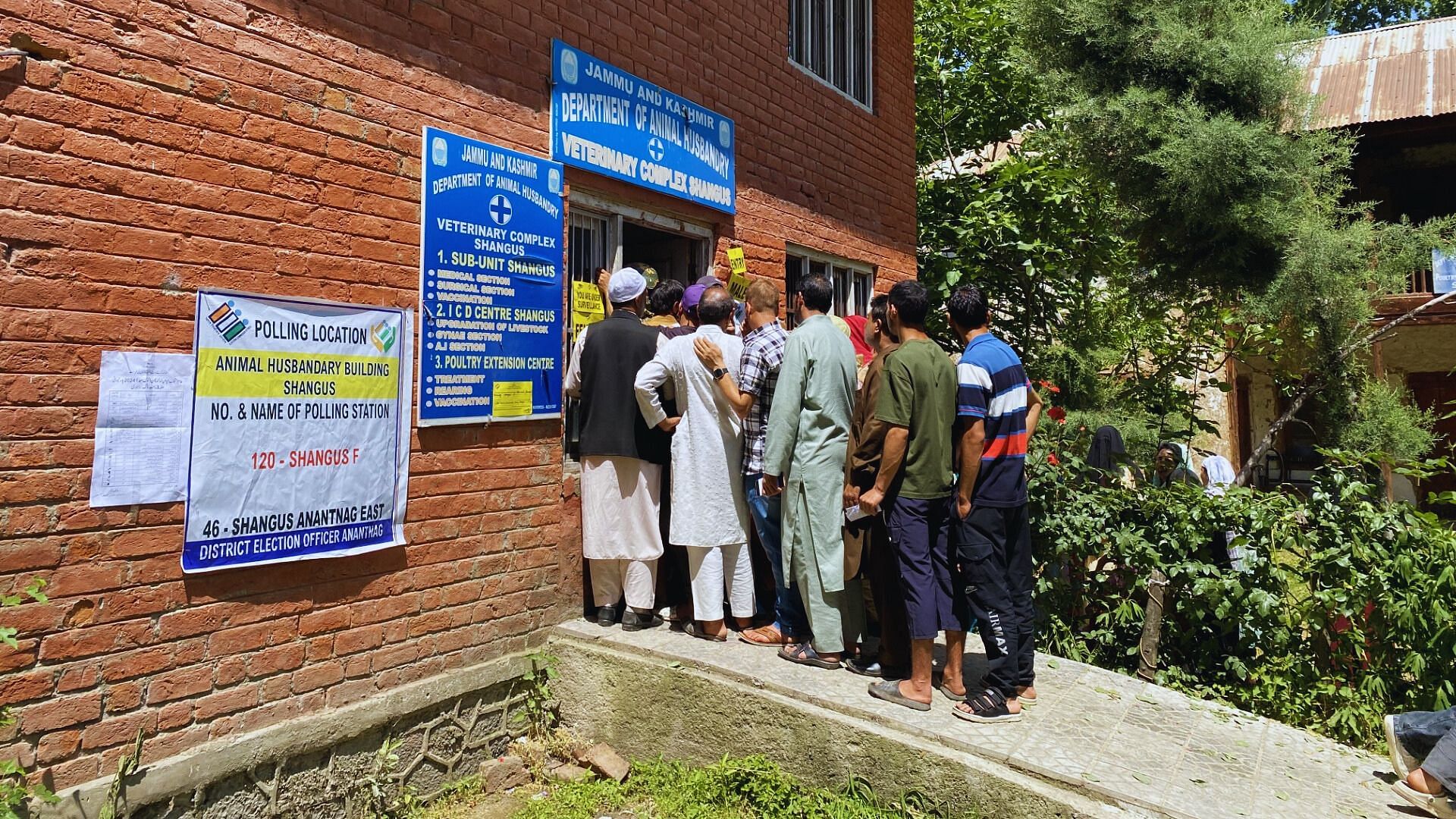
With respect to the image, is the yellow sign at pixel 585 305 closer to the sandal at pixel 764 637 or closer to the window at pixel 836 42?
the sandal at pixel 764 637

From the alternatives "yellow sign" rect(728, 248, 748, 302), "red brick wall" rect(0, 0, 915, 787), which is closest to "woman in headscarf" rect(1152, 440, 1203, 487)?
"yellow sign" rect(728, 248, 748, 302)

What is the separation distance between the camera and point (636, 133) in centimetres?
504

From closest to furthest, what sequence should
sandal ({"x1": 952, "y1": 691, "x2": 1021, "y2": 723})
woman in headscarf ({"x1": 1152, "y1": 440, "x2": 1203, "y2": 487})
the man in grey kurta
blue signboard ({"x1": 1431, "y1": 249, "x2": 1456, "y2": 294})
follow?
sandal ({"x1": 952, "y1": 691, "x2": 1021, "y2": 723}) < the man in grey kurta < woman in headscarf ({"x1": 1152, "y1": 440, "x2": 1203, "y2": 487}) < blue signboard ({"x1": 1431, "y1": 249, "x2": 1456, "y2": 294})

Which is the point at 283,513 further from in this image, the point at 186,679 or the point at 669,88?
the point at 669,88

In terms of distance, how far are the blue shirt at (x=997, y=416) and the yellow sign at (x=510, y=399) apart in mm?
2180

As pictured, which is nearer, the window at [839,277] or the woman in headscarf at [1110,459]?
the woman in headscarf at [1110,459]

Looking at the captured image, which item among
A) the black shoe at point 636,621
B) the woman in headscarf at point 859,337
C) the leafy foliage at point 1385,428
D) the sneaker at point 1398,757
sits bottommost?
the sneaker at point 1398,757

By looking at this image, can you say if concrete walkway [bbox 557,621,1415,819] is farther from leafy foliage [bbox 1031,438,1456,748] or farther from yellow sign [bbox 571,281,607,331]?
yellow sign [bbox 571,281,607,331]

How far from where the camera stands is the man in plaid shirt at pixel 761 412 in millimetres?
4293

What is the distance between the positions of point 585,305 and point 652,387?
2.74ft

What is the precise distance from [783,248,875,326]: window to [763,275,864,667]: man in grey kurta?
2.45 meters

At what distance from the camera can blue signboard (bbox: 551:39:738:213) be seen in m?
4.61

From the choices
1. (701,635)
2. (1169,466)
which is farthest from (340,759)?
(1169,466)

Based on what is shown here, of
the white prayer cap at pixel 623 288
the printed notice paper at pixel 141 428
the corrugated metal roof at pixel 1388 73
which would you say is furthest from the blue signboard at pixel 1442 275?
the printed notice paper at pixel 141 428
